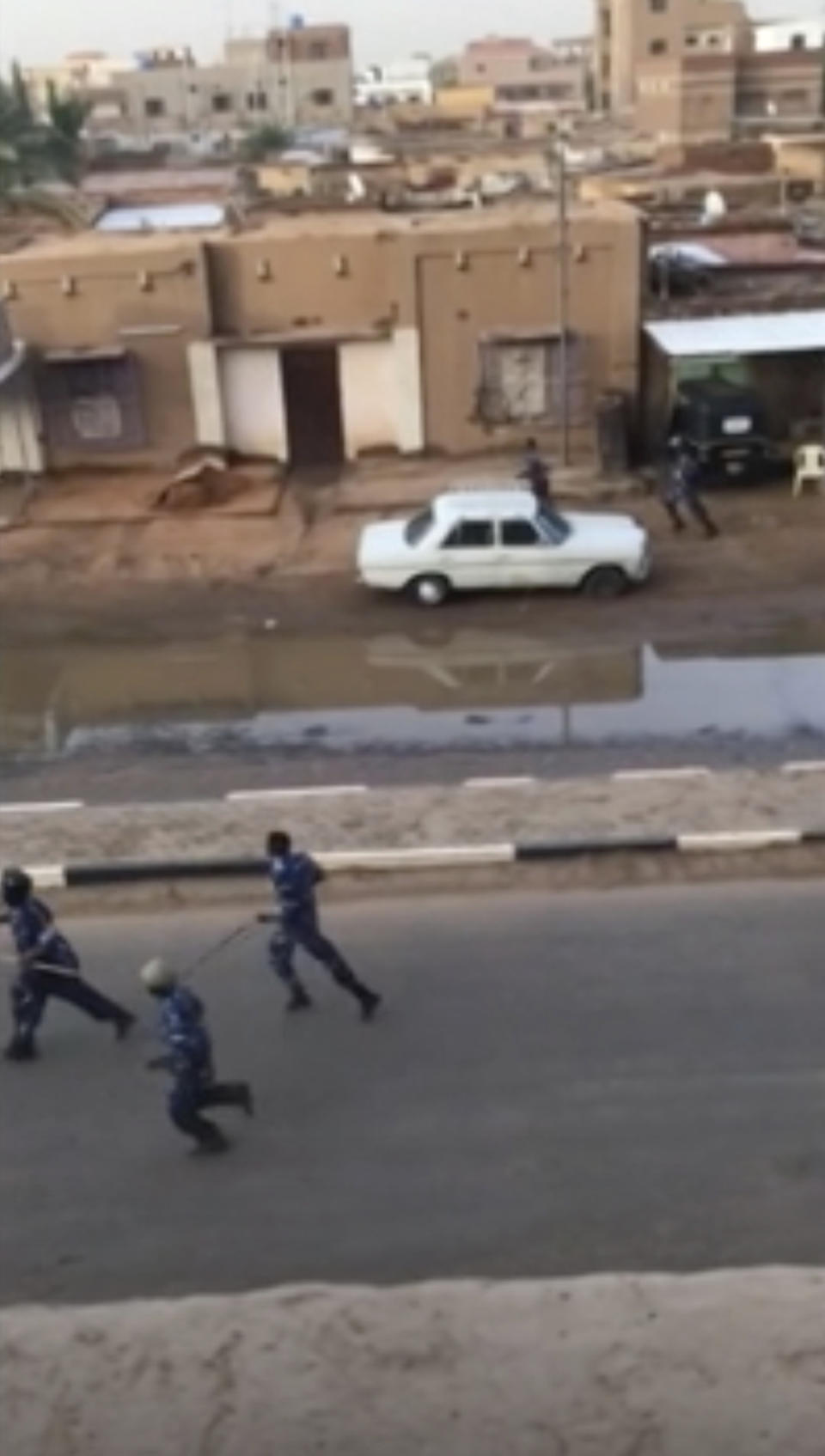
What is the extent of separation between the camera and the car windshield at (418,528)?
18.5m

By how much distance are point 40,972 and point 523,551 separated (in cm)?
1023

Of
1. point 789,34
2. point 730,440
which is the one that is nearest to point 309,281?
point 730,440

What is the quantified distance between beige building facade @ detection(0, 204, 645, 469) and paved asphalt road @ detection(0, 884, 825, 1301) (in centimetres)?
1465

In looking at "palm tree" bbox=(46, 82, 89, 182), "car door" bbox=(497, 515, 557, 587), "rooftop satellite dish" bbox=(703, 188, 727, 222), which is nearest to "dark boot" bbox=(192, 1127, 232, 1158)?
"car door" bbox=(497, 515, 557, 587)

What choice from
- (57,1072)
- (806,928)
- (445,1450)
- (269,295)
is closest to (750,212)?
(269,295)

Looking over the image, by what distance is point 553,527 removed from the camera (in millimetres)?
18453

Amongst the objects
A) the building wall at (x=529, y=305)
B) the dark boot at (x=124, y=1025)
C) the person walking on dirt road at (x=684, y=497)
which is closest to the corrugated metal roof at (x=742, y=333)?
the building wall at (x=529, y=305)

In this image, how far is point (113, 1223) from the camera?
26.8ft

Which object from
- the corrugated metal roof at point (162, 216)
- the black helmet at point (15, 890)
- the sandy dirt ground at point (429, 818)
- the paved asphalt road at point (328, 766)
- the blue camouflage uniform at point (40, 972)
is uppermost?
the corrugated metal roof at point (162, 216)

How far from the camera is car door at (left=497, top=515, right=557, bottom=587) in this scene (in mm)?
18219

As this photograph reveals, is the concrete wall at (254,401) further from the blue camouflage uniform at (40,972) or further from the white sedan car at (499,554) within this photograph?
the blue camouflage uniform at (40,972)

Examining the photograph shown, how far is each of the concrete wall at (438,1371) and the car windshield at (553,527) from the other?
466 inches

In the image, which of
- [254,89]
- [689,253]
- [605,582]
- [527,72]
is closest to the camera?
[605,582]

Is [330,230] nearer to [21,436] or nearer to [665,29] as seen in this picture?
[21,436]
